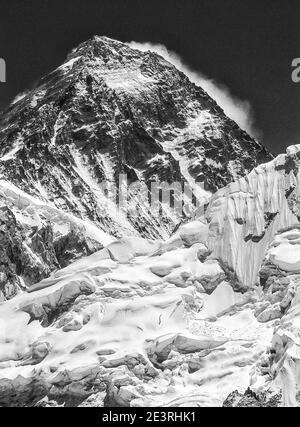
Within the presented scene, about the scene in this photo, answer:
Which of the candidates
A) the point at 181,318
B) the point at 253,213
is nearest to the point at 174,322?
the point at 181,318

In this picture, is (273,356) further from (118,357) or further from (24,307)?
(24,307)

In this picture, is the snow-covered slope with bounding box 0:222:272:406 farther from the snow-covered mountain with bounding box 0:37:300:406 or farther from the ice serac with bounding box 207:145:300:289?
the ice serac with bounding box 207:145:300:289

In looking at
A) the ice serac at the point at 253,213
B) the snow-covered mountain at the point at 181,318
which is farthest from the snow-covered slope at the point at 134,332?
the ice serac at the point at 253,213

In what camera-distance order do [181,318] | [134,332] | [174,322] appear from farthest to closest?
1. [181,318]
2. [174,322]
3. [134,332]

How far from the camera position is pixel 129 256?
12469 cm

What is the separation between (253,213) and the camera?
123 meters

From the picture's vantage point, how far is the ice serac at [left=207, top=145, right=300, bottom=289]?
11894cm

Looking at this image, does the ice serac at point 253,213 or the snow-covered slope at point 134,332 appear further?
the ice serac at point 253,213

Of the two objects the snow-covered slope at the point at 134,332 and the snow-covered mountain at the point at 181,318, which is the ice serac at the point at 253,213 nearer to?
the snow-covered mountain at the point at 181,318

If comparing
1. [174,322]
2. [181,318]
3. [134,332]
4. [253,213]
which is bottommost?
[134,332]

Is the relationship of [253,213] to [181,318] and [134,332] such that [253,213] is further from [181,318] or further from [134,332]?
[134,332]

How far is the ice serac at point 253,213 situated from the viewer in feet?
390

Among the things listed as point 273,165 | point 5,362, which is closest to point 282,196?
point 273,165

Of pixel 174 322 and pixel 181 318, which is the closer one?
pixel 174 322
